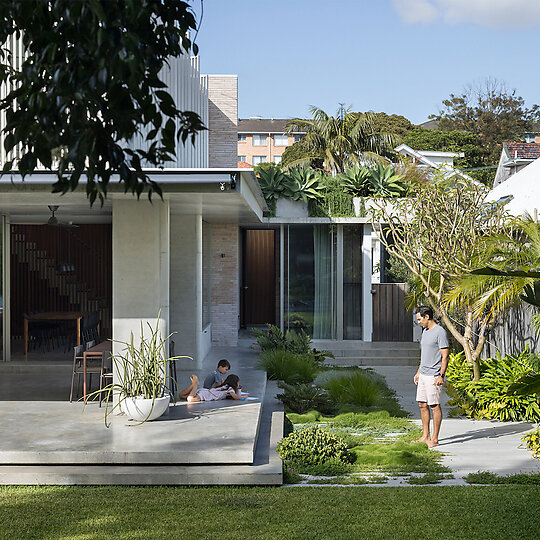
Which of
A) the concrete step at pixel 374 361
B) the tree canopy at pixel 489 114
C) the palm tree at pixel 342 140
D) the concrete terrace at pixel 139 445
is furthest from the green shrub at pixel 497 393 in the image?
the tree canopy at pixel 489 114

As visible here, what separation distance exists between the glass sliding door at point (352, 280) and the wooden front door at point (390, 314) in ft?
1.25

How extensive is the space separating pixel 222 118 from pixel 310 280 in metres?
4.73

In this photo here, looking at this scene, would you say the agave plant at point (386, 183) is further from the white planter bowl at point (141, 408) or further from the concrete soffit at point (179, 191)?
the white planter bowl at point (141, 408)

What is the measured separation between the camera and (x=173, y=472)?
23.8 ft

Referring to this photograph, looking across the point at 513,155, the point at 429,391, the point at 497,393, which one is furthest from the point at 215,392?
the point at 513,155

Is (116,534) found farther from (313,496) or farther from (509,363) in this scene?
(509,363)

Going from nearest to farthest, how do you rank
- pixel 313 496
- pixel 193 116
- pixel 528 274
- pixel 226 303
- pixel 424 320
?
pixel 193 116 → pixel 528 274 → pixel 313 496 → pixel 424 320 → pixel 226 303

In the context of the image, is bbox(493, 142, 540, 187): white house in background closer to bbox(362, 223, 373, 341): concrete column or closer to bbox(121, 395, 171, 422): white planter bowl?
bbox(362, 223, 373, 341): concrete column

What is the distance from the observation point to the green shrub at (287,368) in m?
13.2

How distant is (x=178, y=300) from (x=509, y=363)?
5842mm

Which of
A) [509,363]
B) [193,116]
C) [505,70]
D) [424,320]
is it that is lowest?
[509,363]

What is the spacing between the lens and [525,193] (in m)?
13.6

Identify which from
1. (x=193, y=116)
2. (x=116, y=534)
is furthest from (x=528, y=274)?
(x=116, y=534)

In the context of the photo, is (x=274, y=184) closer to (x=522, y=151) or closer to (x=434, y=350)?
(x=434, y=350)
